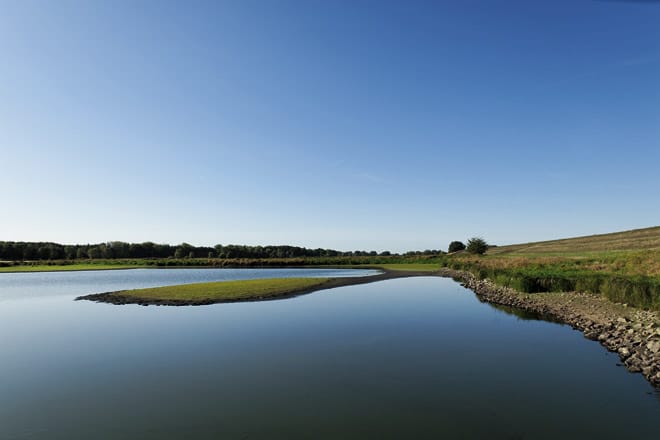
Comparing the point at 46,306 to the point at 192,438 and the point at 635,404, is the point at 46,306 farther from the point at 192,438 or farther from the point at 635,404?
the point at 635,404

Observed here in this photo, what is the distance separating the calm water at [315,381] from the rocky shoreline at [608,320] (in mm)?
661

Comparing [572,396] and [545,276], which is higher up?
[545,276]

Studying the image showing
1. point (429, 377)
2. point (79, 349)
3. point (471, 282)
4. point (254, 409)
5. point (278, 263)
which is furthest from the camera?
point (278, 263)

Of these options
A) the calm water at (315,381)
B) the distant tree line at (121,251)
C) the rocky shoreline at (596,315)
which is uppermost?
the distant tree line at (121,251)

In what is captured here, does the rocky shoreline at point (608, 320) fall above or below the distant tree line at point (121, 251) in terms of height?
below

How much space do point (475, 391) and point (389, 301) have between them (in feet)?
72.1

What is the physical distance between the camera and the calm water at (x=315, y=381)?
10070 millimetres

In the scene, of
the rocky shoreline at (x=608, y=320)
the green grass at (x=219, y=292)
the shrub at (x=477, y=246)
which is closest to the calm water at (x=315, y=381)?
the rocky shoreline at (x=608, y=320)

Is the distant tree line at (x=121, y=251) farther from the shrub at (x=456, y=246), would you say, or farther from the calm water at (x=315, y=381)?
the calm water at (x=315, y=381)

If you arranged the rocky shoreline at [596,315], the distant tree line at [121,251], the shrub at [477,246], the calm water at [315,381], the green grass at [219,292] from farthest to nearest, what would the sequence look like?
1. the distant tree line at [121,251]
2. the shrub at [477,246]
3. the green grass at [219,292]
4. the rocky shoreline at [596,315]
5. the calm water at [315,381]

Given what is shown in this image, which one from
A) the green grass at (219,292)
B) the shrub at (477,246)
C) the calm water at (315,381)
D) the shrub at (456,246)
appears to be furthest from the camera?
the shrub at (456,246)

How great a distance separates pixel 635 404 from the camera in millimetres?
11336

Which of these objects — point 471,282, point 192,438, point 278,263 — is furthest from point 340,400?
point 278,263

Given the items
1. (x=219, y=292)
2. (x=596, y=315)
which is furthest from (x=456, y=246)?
(x=596, y=315)
